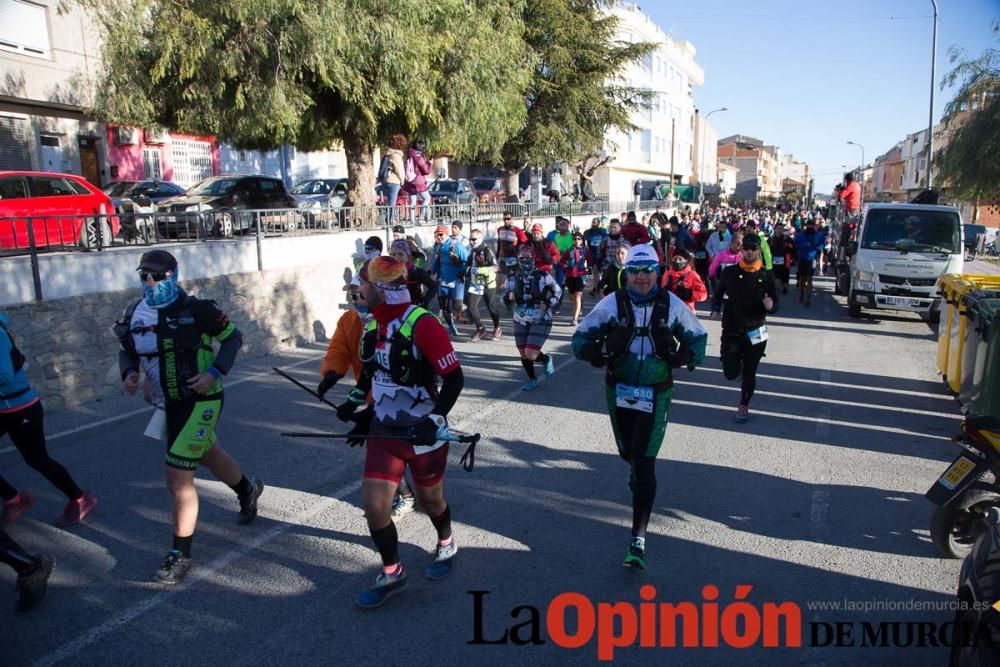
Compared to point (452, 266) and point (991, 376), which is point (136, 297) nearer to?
point (452, 266)

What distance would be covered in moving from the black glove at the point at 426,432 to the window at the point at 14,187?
11.9 metres

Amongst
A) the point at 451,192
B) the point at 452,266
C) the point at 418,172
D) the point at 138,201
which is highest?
the point at 418,172

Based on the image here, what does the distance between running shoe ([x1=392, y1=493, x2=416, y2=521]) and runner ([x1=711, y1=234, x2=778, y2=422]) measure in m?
3.58

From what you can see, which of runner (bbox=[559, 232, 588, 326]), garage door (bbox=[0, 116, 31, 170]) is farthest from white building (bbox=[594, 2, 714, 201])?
runner (bbox=[559, 232, 588, 326])

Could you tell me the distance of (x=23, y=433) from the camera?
15.9 ft

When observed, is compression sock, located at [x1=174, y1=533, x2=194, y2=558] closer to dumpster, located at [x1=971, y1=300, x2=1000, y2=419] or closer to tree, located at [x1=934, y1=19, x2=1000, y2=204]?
dumpster, located at [x1=971, y1=300, x2=1000, y2=419]

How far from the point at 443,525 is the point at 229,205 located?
15004mm

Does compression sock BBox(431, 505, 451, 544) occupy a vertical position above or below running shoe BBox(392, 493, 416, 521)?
above

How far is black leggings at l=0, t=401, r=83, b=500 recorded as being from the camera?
479cm

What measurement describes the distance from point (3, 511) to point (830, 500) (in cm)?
571

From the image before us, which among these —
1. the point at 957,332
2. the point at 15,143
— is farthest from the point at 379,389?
the point at 15,143

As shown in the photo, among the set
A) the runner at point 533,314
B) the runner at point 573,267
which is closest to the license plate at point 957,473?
the runner at point 533,314

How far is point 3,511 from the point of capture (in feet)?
16.6

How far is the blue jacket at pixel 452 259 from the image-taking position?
12281 mm
